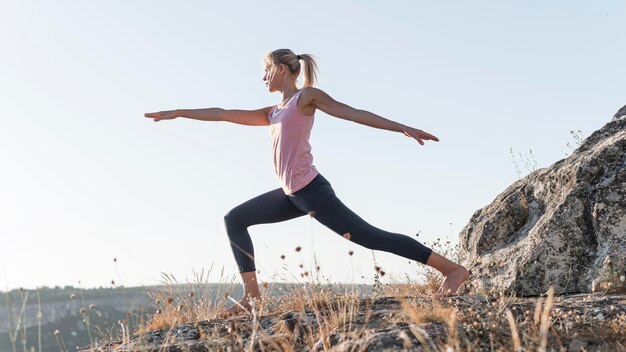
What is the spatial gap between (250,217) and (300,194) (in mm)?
542

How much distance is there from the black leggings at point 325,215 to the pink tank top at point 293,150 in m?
0.08

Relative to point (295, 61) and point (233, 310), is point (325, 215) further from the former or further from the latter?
point (295, 61)

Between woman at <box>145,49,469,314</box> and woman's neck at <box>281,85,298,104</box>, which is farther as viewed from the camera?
woman's neck at <box>281,85,298,104</box>

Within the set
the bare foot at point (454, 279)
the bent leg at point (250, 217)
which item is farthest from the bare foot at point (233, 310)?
the bare foot at point (454, 279)

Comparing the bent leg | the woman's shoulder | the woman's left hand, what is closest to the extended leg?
the bent leg

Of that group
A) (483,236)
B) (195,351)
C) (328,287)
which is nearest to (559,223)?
(483,236)

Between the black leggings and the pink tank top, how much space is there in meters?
0.08

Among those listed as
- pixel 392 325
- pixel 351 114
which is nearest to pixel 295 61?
pixel 351 114

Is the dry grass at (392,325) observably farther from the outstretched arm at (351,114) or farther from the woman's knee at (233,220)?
the outstretched arm at (351,114)

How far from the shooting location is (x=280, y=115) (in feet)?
21.0

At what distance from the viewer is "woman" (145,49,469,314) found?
6.12m

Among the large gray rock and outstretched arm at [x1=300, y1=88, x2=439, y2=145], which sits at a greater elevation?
outstretched arm at [x1=300, y1=88, x2=439, y2=145]

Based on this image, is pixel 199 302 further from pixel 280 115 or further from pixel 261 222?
pixel 280 115

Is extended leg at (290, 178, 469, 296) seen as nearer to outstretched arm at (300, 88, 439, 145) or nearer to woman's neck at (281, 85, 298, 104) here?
outstretched arm at (300, 88, 439, 145)
